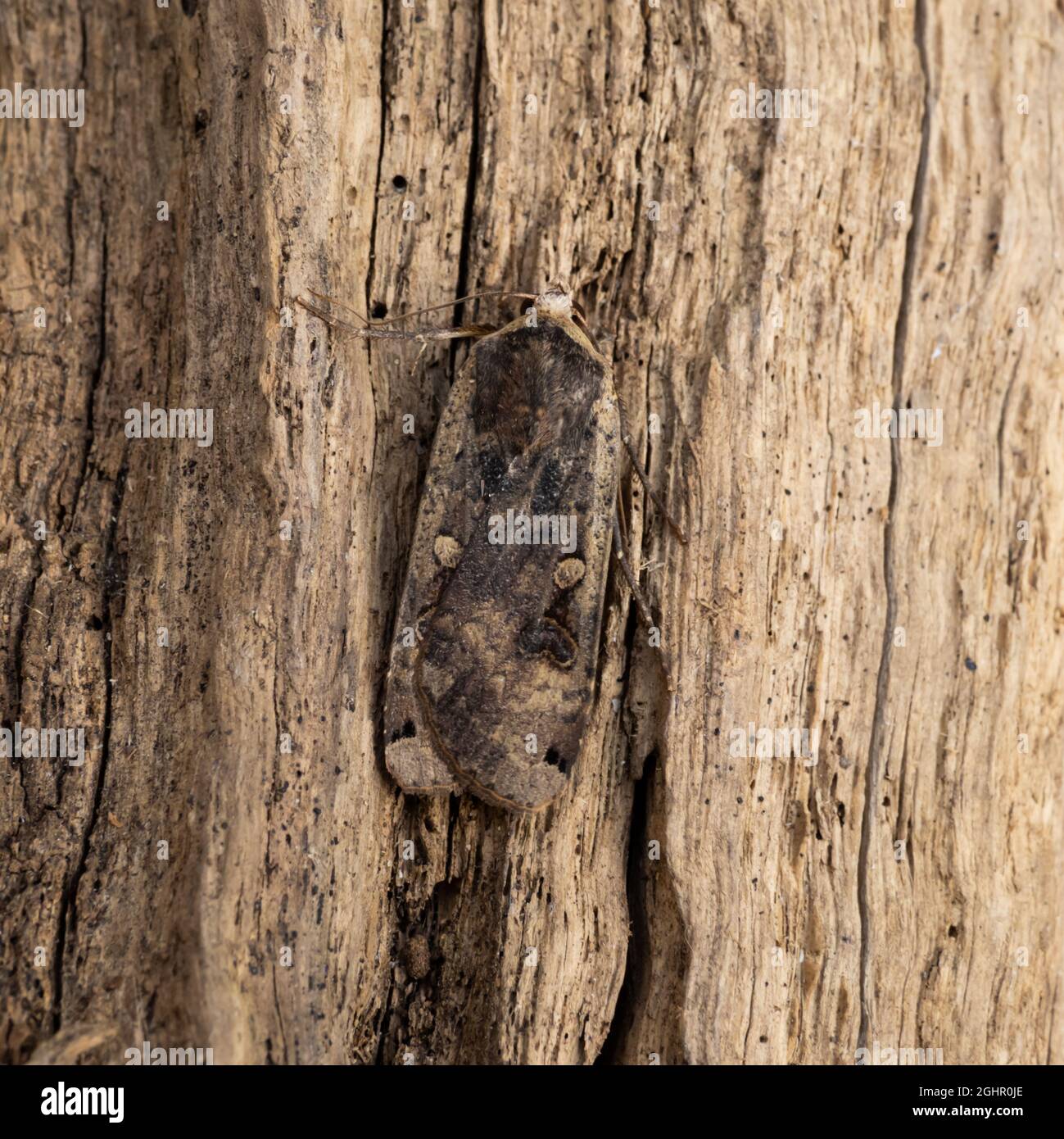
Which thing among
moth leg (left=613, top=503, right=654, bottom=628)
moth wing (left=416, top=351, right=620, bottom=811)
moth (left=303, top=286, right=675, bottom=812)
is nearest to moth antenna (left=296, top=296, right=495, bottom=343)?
moth (left=303, top=286, right=675, bottom=812)

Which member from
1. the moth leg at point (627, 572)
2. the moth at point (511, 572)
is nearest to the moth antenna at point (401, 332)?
the moth at point (511, 572)

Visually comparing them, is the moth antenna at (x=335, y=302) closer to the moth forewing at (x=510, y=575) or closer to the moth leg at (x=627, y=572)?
the moth forewing at (x=510, y=575)

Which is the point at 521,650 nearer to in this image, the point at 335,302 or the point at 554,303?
the point at 554,303

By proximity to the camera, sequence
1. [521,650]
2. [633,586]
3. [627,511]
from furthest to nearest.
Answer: [627,511] → [633,586] → [521,650]

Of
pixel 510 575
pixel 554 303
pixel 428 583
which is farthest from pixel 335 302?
pixel 510 575

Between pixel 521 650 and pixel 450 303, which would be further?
pixel 450 303

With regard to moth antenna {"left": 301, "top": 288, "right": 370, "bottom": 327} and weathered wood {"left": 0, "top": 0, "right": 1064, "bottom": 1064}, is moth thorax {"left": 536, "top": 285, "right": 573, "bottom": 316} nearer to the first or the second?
weathered wood {"left": 0, "top": 0, "right": 1064, "bottom": 1064}

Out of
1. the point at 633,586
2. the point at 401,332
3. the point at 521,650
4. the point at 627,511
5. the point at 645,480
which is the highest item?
the point at 401,332

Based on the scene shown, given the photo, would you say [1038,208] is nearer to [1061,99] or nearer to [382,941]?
[1061,99]
